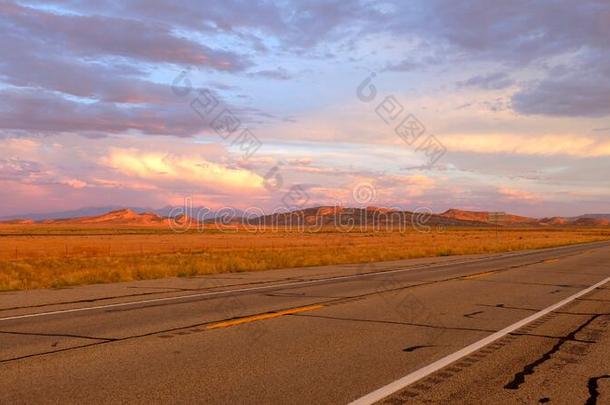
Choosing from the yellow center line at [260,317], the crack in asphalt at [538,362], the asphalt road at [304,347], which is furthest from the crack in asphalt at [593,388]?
the yellow center line at [260,317]

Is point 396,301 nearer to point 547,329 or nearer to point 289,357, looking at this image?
point 547,329

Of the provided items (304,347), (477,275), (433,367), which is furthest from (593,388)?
(477,275)

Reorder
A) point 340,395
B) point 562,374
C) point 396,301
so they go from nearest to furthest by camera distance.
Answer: point 340,395, point 562,374, point 396,301

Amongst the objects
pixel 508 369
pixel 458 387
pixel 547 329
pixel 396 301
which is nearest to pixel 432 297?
pixel 396 301

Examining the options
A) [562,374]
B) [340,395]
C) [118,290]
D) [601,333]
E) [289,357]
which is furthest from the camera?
[118,290]

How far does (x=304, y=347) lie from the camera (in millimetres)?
8203

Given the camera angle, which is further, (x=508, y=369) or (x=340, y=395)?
(x=508, y=369)

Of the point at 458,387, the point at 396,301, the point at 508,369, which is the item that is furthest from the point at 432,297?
the point at 458,387

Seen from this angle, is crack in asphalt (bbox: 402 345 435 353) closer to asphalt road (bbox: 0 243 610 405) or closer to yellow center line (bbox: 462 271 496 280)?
asphalt road (bbox: 0 243 610 405)

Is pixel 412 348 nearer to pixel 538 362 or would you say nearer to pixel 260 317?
pixel 538 362

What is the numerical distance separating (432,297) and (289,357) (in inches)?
294

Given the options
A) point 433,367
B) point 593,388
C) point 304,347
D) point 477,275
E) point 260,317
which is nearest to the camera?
point 593,388

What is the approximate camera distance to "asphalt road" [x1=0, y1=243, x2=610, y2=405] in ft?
20.0

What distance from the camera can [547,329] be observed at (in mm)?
9969
